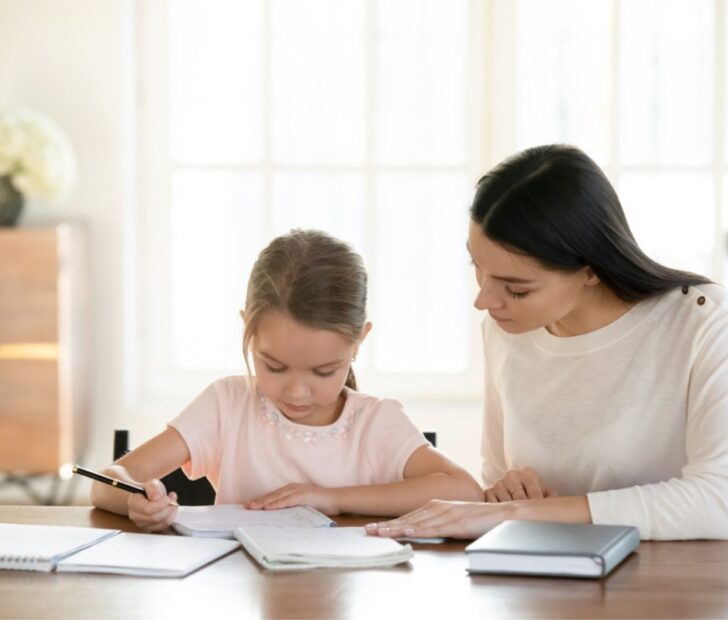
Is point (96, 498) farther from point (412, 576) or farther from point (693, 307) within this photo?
point (693, 307)

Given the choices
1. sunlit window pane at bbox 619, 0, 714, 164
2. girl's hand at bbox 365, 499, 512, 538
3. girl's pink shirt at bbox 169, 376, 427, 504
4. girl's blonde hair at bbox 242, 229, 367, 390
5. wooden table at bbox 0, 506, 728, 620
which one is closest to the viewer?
wooden table at bbox 0, 506, 728, 620

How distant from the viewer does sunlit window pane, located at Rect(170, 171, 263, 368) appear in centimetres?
527

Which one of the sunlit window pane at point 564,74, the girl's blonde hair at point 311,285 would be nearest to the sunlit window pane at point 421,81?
the sunlit window pane at point 564,74

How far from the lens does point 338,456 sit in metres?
2.36

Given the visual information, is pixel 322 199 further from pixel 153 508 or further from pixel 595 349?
pixel 153 508

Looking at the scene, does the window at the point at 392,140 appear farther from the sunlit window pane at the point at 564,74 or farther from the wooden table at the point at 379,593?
the wooden table at the point at 379,593

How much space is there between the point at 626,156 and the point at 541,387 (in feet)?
9.43

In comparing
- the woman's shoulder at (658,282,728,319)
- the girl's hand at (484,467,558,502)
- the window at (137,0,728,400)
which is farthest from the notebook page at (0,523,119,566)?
the window at (137,0,728,400)

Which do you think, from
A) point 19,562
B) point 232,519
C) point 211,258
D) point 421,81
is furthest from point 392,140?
point 19,562

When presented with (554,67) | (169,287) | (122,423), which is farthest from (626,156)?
(122,423)

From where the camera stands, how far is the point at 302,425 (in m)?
2.39

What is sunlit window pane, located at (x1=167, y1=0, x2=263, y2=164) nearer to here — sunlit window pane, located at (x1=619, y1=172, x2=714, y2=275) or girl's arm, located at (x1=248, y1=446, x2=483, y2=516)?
sunlit window pane, located at (x1=619, y1=172, x2=714, y2=275)

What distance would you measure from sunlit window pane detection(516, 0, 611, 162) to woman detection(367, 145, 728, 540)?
2.83 metres

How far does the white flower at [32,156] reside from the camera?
4.80m
